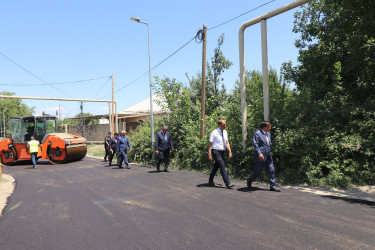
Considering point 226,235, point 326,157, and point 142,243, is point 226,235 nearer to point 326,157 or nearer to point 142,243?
point 142,243

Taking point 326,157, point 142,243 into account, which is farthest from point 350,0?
point 142,243

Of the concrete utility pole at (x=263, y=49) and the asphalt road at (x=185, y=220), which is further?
the concrete utility pole at (x=263, y=49)

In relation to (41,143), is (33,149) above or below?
below

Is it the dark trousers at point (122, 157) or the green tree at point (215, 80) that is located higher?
the green tree at point (215, 80)

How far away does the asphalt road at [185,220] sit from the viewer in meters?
3.76

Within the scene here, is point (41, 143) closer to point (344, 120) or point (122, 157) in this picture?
point (122, 157)

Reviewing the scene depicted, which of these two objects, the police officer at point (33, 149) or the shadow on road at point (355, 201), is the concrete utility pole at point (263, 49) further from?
the police officer at point (33, 149)

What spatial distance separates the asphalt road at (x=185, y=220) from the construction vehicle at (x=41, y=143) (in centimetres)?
780

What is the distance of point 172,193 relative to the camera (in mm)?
6836

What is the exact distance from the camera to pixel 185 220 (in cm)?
470

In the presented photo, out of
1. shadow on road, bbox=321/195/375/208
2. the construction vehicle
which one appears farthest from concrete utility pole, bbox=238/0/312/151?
the construction vehicle

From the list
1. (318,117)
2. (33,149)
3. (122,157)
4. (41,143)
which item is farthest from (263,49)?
(41,143)

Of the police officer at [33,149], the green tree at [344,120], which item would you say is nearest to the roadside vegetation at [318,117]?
the green tree at [344,120]

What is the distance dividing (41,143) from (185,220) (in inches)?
511
